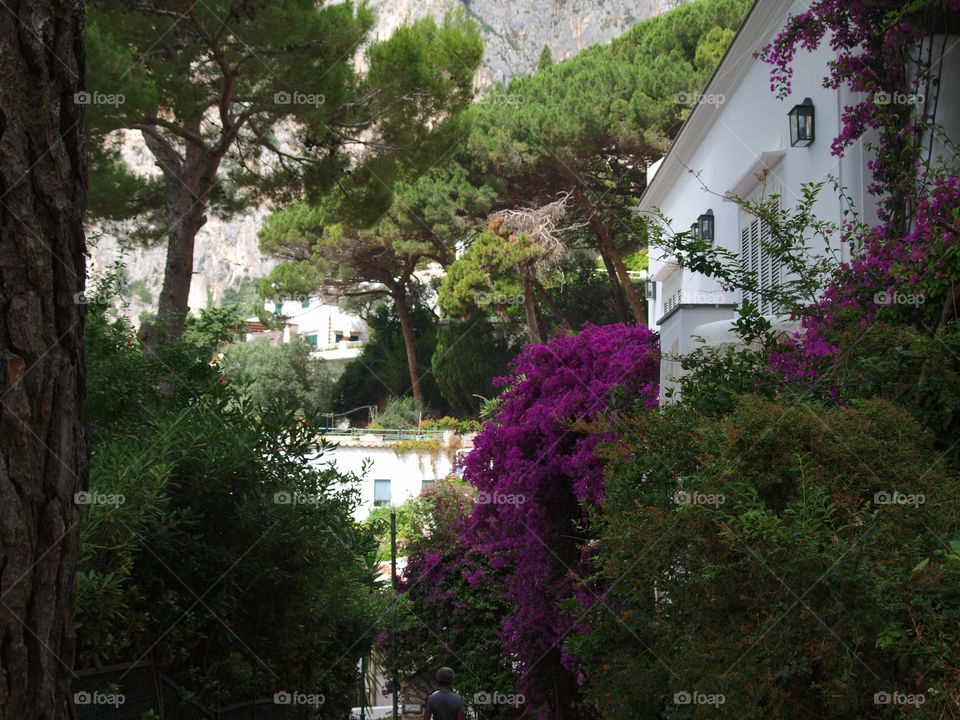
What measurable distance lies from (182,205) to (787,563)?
1070 centimetres

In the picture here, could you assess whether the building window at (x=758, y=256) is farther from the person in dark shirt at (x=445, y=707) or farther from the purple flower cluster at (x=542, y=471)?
the person in dark shirt at (x=445, y=707)

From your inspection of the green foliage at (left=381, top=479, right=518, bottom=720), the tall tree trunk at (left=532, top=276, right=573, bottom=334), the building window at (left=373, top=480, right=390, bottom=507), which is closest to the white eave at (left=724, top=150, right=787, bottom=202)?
the green foliage at (left=381, top=479, right=518, bottom=720)

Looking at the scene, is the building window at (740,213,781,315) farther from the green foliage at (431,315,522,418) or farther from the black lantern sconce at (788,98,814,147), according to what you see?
the green foliage at (431,315,522,418)

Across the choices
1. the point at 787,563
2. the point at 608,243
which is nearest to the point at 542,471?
the point at 787,563

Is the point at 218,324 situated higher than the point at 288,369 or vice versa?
the point at 218,324

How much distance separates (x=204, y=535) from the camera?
18.4 feet

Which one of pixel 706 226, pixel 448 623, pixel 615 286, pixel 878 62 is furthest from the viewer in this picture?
pixel 615 286

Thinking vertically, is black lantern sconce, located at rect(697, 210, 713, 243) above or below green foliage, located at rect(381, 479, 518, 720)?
above

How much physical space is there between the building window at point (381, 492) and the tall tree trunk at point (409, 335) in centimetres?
768

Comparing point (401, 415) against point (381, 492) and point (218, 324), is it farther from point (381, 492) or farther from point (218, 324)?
point (218, 324)

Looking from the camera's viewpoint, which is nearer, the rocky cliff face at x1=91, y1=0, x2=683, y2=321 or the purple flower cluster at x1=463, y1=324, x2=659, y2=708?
the purple flower cluster at x1=463, y1=324, x2=659, y2=708

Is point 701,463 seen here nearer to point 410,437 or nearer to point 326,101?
point 326,101

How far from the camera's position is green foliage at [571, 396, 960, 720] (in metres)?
3.46

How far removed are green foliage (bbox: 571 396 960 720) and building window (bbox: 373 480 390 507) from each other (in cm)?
2291
